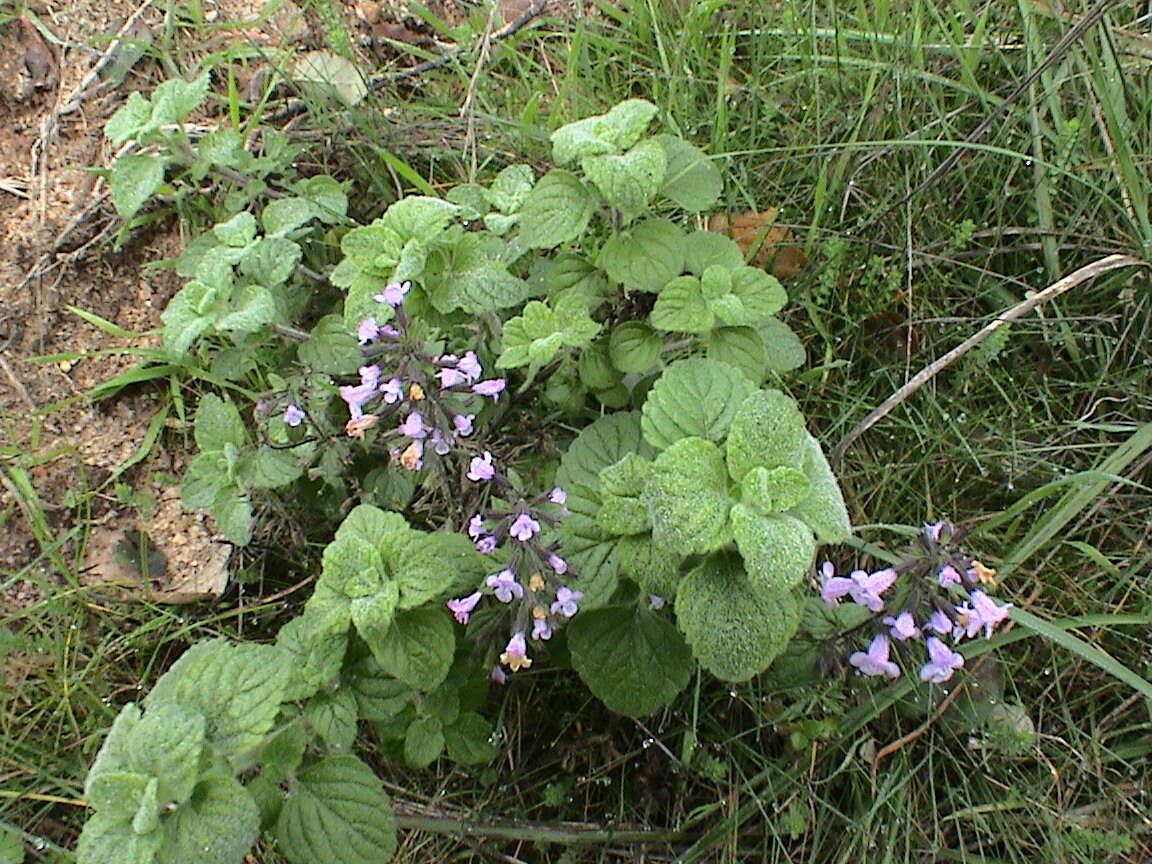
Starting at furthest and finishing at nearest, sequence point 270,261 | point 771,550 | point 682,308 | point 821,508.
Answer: point 270,261
point 682,308
point 821,508
point 771,550

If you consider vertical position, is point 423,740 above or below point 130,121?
below

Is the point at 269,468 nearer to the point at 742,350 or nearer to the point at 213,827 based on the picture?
the point at 213,827

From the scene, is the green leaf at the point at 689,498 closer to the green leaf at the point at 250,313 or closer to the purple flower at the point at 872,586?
the purple flower at the point at 872,586

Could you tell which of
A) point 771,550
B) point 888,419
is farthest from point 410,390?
point 888,419

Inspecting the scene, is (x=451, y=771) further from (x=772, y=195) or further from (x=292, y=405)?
(x=772, y=195)

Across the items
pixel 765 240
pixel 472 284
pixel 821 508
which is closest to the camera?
pixel 821 508

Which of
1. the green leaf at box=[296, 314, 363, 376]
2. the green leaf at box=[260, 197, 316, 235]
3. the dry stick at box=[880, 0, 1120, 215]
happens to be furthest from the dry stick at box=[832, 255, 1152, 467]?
the green leaf at box=[260, 197, 316, 235]

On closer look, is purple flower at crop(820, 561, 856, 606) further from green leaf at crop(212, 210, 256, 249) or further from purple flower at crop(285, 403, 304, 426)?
green leaf at crop(212, 210, 256, 249)

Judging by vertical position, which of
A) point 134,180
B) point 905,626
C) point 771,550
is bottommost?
point 905,626
